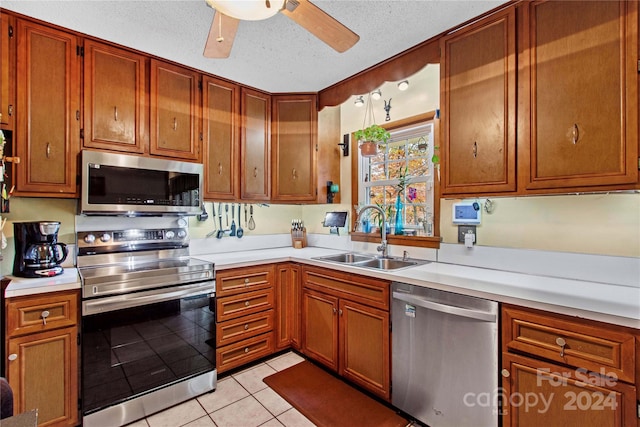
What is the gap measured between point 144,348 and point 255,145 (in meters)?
1.83

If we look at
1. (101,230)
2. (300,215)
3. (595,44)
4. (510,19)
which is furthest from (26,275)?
(595,44)

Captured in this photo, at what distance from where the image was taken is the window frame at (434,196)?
2385mm

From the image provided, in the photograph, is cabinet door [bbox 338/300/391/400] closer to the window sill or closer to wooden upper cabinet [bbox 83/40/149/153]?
the window sill

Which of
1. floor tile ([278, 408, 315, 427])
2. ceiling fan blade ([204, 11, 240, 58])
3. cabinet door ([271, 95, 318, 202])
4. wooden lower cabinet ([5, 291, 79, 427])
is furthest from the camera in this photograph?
cabinet door ([271, 95, 318, 202])

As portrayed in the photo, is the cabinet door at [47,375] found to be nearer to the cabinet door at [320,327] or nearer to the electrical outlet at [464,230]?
the cabinet door at [320,327]

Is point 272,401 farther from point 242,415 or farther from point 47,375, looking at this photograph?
point 47,375

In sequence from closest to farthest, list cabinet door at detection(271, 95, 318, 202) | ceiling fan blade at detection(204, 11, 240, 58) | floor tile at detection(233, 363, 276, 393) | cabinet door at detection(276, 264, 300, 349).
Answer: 1. ceiling fan blade at detection(204, 11, 240, 58)
2. floor tile at detection(233, 363, 276, 393)
3. cabinet door at detection(276, 264, 300, 349)
4. cabinet door at detection(271, 95, 318, 202)

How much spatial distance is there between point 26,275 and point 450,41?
2.88 m

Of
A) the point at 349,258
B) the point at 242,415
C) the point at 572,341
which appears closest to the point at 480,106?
the point at 572,341

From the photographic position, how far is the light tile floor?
1.83 metres

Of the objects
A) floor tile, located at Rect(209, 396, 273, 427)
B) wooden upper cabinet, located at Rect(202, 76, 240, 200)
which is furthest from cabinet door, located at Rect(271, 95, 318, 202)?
floor tile, located at Rect(209, 396, 273, 427)

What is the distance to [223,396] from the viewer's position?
6.86ft

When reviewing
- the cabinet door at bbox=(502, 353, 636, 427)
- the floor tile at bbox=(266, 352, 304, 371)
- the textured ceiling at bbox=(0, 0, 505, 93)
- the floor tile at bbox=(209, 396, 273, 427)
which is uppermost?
the textured ceiling at bbox=(0, 0, 505, 93)

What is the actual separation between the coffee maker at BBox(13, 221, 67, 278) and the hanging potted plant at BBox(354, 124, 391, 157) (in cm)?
227
